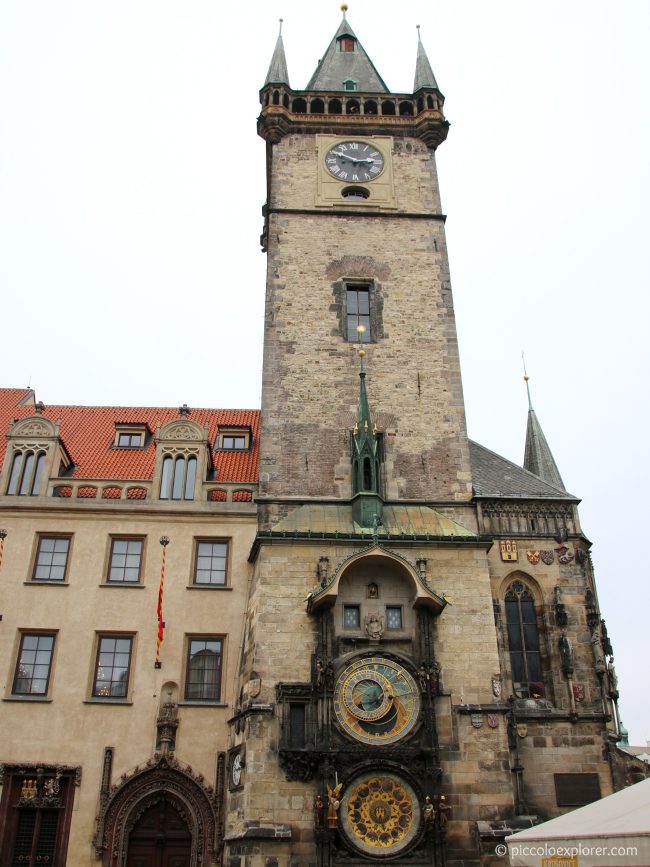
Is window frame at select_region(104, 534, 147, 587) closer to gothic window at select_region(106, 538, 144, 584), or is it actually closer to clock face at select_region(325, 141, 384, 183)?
gothic window at select_region(106, 538, 144, 584)

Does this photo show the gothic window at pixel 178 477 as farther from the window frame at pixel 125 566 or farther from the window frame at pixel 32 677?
the window frame at pixel 32 677

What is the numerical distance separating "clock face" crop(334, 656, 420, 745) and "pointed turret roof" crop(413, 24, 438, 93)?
1776 cm

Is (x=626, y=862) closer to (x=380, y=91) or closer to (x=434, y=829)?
(x=434, y=829)

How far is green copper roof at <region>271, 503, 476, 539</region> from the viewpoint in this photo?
17656mm

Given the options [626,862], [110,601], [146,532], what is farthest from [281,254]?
[626,862]

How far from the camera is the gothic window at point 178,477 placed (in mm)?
19344

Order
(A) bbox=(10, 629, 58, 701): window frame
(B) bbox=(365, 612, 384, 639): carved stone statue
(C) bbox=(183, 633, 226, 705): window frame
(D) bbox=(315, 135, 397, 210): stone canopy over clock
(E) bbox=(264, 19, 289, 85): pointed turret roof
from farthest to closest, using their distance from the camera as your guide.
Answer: (E) bbox=(264, 19, 289, 85): pointed turret roof < (D) bbox=(315, 135, 397, 210): stone canopy over clock < (C) bbox=(183, 633, 226, 705): window frame < (A) bbox=(10, 629, 58, 701): window frame < (B) bbox=(365, 612, 384, 639): carved stone statue

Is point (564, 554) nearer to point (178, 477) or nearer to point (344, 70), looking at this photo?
point (178, 477)

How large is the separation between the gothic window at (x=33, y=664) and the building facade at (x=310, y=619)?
0.05 metres

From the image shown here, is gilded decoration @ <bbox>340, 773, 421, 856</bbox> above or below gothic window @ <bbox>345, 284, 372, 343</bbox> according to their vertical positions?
below

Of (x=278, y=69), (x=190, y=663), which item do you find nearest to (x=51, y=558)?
(x=190, y=663)

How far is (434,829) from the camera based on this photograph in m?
14.7

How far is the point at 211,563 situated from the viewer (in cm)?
1856

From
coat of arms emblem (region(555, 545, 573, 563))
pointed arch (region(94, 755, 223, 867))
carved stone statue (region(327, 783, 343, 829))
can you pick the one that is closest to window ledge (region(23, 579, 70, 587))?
pointed arch (region(94, 755, 223, 867))
